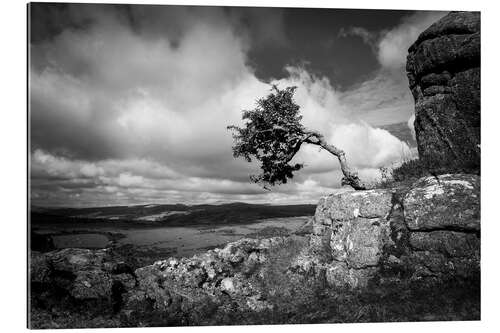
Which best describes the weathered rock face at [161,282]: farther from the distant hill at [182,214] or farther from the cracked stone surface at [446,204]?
the cracked stone surface at [446,204]

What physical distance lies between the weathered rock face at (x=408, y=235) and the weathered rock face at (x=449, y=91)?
1.87 metres

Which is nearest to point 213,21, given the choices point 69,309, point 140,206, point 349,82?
point 349,82

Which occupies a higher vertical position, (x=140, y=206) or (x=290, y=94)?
(x=290, y=94)

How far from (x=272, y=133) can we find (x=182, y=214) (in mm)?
5353

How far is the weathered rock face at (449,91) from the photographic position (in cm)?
1027

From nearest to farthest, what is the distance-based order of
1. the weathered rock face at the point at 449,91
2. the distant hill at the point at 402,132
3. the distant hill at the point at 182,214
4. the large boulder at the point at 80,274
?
the large boulder at the point at 80,274
the weathered rock face at the point at 449,91
the distant hill at the point at 182,214
the distant hill at the point at 402,132

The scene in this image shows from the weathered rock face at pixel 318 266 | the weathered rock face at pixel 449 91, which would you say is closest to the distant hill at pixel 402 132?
the weathered rock face at pixel 449 91

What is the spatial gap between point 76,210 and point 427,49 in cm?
1408

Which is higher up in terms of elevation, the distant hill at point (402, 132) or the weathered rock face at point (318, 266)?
the distant hill at point (402, 132)

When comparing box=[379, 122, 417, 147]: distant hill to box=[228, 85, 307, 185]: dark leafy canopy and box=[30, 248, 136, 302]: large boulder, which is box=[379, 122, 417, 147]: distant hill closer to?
box=[228, 85, 307, 185]: dark leafy canopy

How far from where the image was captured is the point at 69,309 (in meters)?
7.91

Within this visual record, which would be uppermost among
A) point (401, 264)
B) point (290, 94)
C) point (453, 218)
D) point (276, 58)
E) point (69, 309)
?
point (276, 58)

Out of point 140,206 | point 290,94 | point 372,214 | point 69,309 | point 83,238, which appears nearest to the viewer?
point 69,309
